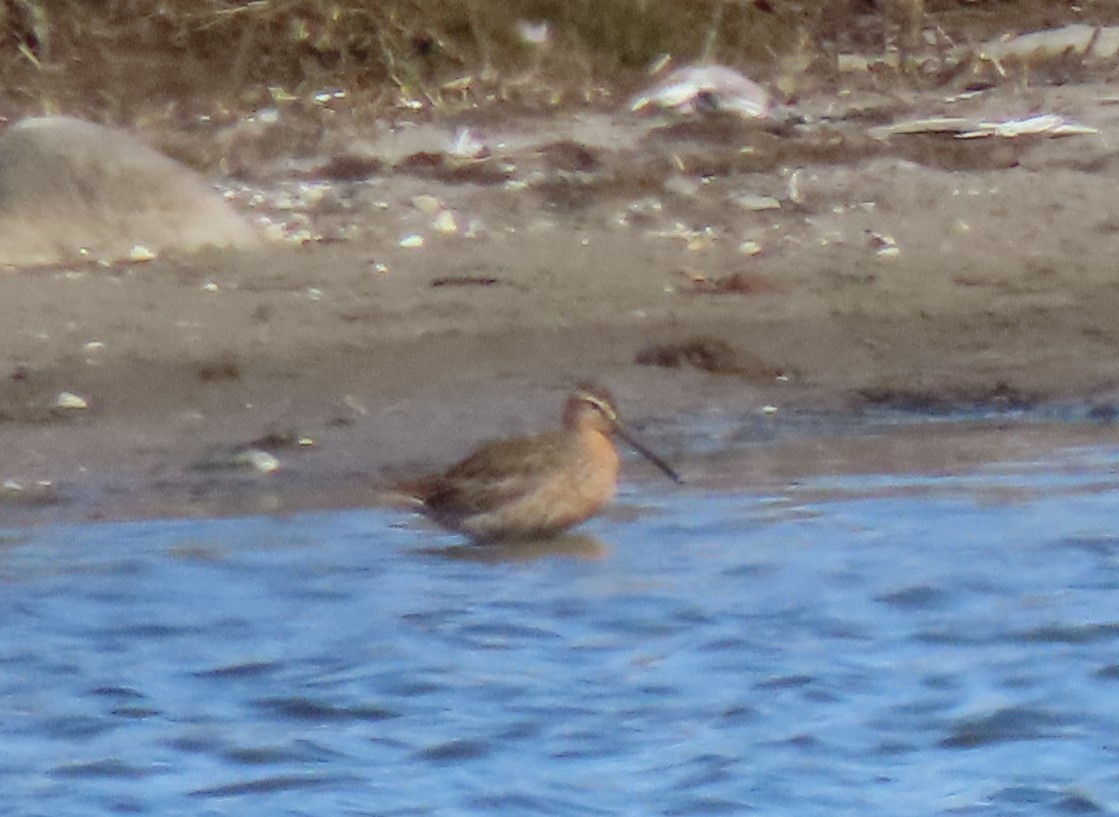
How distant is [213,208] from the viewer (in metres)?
10.5

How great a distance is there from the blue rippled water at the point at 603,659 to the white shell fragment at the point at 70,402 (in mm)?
1072

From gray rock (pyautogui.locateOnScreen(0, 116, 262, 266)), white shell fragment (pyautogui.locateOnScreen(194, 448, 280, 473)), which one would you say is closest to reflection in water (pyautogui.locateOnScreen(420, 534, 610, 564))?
white shell fragment (pyautogui.locateOnScreen(194, 448, 280, 473))

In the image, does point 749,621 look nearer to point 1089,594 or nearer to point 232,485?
point 1089,594

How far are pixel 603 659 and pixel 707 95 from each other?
235 inches

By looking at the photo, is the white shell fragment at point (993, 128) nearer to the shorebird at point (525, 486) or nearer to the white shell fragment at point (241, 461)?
the shorebird at point (525, 486)

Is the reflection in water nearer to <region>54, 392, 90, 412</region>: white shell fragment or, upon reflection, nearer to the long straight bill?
the long straight bill

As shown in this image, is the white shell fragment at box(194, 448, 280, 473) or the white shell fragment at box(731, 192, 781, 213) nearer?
the white shell fragment at box(194, 448, 280, 473)

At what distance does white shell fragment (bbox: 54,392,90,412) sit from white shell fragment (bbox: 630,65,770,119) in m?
→ 4.14

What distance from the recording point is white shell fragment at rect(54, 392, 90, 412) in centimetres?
880

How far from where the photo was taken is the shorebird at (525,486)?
7852mm

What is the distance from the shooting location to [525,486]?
791 centimetres

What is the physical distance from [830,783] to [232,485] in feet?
9.88

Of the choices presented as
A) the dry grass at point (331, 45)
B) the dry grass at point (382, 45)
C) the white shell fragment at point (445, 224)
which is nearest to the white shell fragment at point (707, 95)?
the dry grass at point (382, 45)

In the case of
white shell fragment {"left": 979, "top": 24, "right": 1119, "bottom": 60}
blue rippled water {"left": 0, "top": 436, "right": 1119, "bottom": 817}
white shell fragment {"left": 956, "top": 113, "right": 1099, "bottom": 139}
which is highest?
white shell fragment {"left": 979, "top": 24, "right": 1119, "bottom": 60}
